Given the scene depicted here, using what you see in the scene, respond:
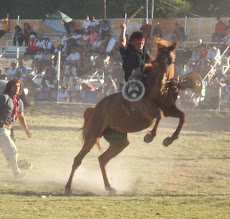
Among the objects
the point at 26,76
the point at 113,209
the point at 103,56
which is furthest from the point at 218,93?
the point at 113,209

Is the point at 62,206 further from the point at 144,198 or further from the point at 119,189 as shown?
the point at 119,189

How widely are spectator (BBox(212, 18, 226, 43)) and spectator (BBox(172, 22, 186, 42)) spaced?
146 centimetres

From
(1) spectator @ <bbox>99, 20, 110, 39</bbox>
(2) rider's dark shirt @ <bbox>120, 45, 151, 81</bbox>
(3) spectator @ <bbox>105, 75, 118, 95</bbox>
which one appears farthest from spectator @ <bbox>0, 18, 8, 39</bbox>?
(2) rider's dark shirt @ <bbox>120, 45, 151, 81</bbox>

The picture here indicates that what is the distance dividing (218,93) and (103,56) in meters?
5.97

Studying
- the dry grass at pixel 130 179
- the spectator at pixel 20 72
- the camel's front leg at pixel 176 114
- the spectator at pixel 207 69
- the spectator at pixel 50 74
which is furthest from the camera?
the spectator at pixel 20 72

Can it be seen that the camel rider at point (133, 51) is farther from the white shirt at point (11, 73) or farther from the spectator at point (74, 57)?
the white shirt at point (11, 73)

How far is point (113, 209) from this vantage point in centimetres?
816

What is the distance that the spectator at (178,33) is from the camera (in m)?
24.6

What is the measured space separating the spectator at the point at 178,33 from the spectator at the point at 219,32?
1.46 m

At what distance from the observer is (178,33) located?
80.9ft

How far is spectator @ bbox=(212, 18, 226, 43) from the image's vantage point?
23625 mm

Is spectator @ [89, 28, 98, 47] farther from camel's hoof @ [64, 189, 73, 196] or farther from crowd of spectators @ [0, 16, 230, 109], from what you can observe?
camel's hoof @ [64, 189, 73, 196]

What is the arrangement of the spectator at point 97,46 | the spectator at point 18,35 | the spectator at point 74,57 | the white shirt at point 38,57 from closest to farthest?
1. the spectator at point 74,57
2. the spectator at point 97,46
3. the white shirt at point 38,57
4. the spectator at point 18,35

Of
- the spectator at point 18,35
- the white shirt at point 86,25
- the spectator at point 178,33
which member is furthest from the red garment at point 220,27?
the spectator at point 18,35
